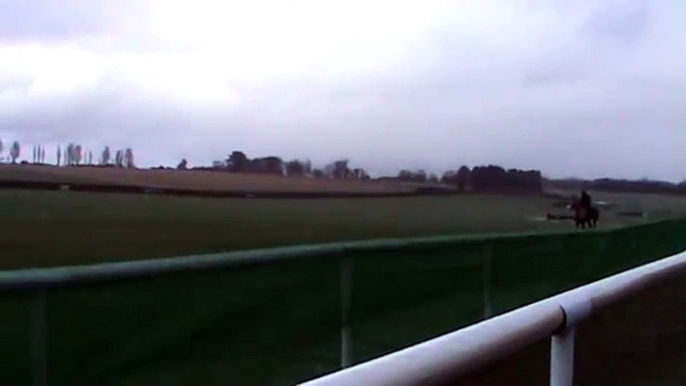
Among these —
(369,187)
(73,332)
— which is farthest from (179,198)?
(73,332)

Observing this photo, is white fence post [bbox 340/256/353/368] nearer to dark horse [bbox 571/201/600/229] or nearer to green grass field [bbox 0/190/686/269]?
green grass field [bbox 0/190/686/269]

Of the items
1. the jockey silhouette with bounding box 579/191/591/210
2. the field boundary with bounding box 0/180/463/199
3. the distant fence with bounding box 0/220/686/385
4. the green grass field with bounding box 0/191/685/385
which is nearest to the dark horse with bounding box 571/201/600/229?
the jockey silhouette with bounding box 579/191/591/210

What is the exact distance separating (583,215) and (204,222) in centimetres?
1117

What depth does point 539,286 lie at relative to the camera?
1153cm

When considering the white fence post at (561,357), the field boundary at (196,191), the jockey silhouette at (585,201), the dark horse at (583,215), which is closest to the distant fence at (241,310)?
the white fence post at (561,357)

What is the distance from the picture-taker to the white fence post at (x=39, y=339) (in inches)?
184

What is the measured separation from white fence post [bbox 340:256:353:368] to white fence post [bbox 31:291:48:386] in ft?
8.50

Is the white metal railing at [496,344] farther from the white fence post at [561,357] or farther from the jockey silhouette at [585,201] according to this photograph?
the jockey silhouette at [585,201]

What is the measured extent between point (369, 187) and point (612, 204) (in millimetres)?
9650

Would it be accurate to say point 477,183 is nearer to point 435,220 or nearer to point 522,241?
point 435,220

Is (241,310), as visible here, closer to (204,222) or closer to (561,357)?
(561,357)

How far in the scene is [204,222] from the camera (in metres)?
22.1

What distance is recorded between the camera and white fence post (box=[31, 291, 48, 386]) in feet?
15.3

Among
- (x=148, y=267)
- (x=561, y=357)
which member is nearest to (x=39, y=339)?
(x=148, y=267)
